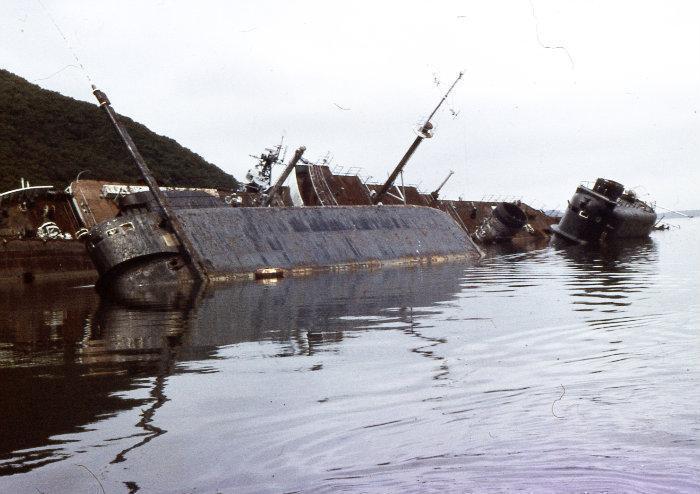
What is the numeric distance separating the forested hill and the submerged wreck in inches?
1970

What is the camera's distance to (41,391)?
33.2 ft

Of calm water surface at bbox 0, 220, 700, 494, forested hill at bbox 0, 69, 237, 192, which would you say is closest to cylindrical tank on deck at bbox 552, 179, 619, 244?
forested hill at bbox 0, 69, 237, 192

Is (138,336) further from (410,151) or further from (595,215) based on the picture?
(595,215)

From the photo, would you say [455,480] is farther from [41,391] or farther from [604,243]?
[604,243]

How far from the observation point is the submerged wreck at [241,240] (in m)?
31.3

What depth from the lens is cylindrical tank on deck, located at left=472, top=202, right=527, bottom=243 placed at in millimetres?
73000

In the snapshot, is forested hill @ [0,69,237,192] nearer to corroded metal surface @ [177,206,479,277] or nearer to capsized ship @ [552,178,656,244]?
capsized ship @ [552,178,656,244]

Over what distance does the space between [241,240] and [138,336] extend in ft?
65.9

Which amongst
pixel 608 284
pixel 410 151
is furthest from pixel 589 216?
pixel 608 284

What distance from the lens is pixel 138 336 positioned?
15.4 metres

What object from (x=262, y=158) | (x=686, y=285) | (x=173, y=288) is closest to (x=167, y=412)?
(x=686, y=285)

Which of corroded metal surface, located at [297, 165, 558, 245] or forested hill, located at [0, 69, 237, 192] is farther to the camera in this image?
forested hill, located at [0, 69, 237, 192]

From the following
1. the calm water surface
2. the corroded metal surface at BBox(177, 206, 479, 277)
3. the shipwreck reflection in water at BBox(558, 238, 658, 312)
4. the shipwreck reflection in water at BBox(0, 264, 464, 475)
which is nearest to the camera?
the calm water surface

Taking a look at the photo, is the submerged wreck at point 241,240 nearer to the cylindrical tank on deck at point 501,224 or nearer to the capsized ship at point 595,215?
the capsized ship at point 595,215
